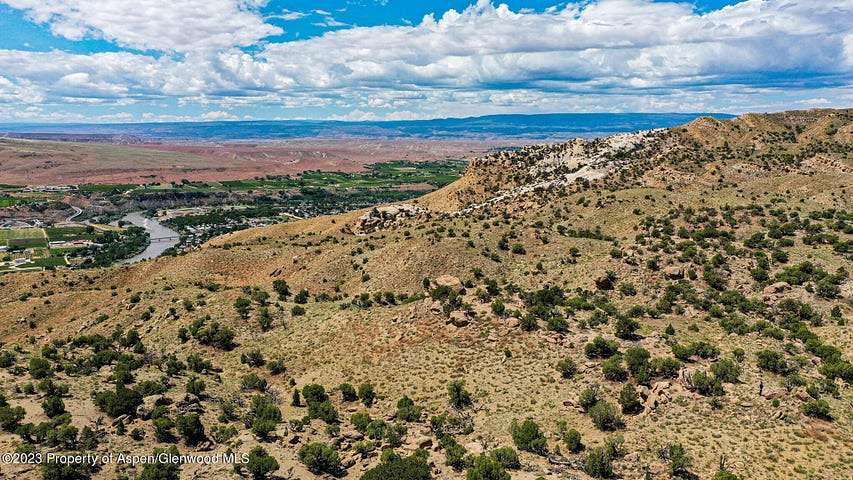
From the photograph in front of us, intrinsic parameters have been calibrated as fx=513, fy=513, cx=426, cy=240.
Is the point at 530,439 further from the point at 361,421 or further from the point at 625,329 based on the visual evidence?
the point at 625,329

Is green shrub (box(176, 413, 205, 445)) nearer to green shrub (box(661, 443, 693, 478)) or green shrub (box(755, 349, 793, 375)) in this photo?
green shrub (box(661, 443, 693, 478))

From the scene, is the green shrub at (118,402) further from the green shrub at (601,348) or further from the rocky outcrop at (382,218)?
the rocky outcrop at (382,218)

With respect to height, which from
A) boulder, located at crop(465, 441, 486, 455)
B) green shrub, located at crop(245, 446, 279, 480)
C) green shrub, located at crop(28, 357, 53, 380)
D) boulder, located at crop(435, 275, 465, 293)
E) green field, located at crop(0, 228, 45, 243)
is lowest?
green field, located at crop(0, 228, 45, 243)

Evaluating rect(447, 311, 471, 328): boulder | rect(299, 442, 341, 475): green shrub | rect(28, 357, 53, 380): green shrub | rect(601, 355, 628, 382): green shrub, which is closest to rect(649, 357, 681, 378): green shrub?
rect(601, 355, 628, 382): green shrub

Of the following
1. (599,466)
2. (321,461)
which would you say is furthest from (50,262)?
(599,466)

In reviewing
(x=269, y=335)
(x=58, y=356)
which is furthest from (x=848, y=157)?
(x=58, y=356)

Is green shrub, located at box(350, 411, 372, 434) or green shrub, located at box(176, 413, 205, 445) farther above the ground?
green shrub, located at box(176, 413, 205, 445)

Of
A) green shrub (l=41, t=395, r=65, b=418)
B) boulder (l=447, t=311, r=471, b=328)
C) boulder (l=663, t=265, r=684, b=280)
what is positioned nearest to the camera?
green shrub (l=41, t=395, r=65, b=418)

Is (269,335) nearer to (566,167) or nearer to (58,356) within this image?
(58,356)
